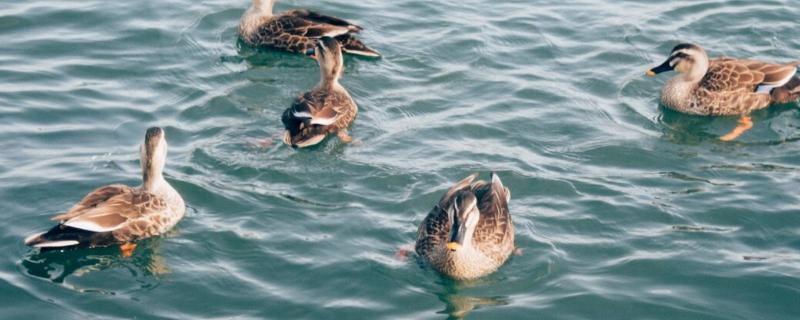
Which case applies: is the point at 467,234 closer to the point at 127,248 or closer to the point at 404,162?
the point at 404,162

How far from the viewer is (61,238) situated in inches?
446

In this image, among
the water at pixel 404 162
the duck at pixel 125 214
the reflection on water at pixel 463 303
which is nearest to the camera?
the reflection on water at pixel 463 303

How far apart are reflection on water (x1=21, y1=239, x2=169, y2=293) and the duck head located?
733cm

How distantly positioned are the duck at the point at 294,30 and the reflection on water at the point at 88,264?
5764mm

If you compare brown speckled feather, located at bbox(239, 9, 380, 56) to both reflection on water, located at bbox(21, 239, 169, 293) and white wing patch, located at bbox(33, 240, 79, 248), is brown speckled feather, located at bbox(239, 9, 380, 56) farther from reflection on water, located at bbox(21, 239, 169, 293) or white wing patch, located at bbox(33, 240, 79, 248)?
white wing patch, located at bbox(33, 240, 79, 248)

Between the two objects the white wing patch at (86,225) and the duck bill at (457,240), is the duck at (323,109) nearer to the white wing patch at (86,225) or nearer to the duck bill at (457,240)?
the white wing patch at (86,225)

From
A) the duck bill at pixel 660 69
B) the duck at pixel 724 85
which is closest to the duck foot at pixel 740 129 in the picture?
the duck at pixel 724 85

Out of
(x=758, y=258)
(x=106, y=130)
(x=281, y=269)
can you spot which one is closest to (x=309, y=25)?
(x=106, y=130)

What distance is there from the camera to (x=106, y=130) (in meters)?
14.5

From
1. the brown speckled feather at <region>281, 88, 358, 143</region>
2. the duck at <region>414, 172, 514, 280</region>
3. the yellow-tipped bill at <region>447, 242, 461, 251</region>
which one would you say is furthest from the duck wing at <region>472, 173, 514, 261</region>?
the brown speckled feather at <region>281, 88, 358, 143</region>

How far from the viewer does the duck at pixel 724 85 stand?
15.3 metres

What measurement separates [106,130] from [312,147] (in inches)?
99.5

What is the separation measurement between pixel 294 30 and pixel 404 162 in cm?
436

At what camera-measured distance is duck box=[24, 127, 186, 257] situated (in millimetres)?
11367
